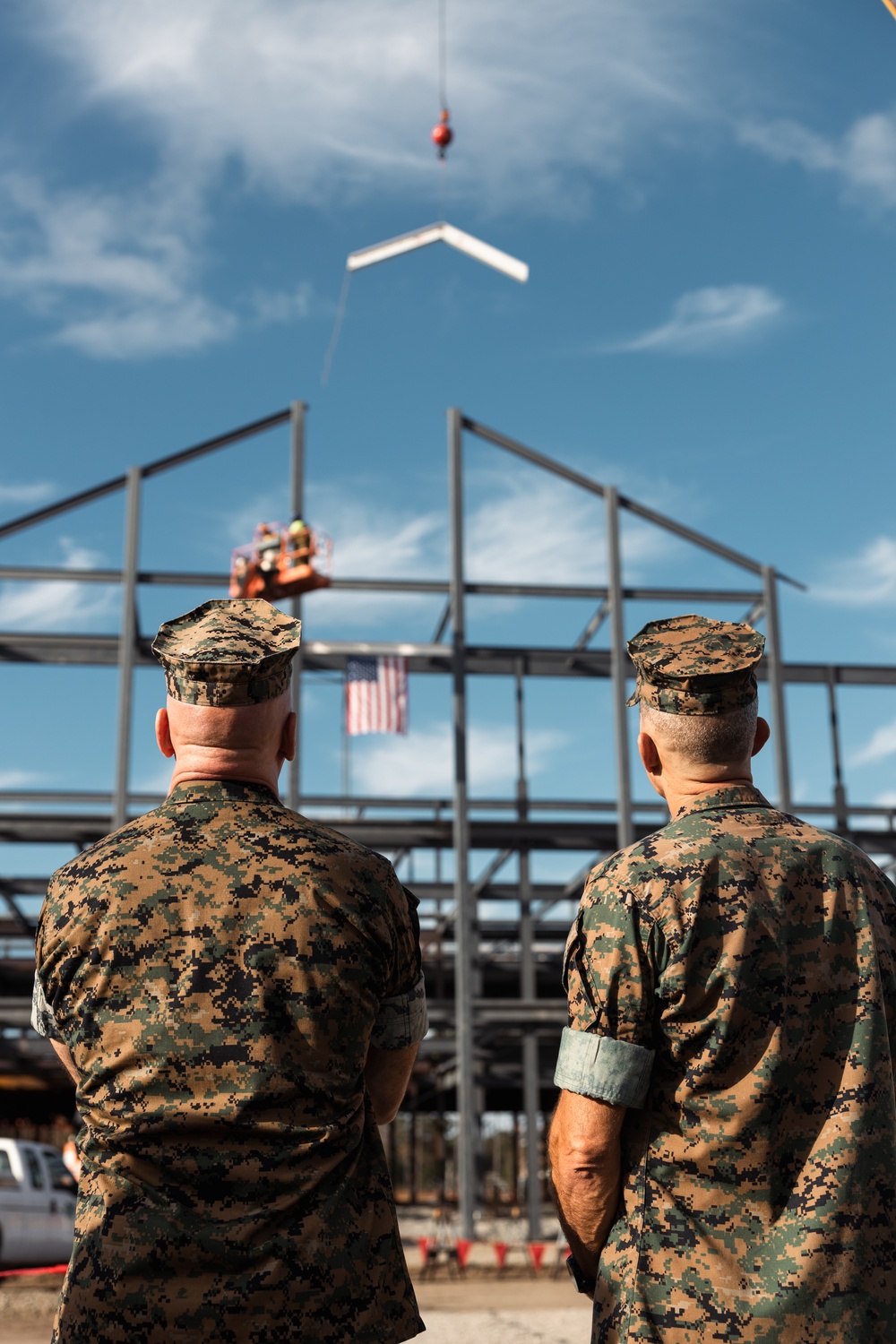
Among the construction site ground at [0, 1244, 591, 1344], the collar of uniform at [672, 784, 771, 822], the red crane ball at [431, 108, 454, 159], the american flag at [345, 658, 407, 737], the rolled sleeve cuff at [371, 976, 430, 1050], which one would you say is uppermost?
the red crane ball at [431, 108, 454, 159]

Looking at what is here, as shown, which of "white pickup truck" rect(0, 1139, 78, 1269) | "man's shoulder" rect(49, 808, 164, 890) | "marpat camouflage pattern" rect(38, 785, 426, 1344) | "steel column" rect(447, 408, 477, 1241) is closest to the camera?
"marpat camouflage pattern" rect(38, 785, 426, 1344)

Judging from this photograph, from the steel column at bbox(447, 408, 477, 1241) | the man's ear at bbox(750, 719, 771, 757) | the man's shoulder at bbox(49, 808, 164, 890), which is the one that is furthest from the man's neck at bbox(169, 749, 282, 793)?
the steel column at bbox(447, 408, 477, 1241)

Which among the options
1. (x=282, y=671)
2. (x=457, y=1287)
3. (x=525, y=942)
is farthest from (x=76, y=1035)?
(x=525, y=942)

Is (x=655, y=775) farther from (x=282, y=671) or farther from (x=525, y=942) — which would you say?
(x=525, y=942)

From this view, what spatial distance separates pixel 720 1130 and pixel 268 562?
59.6 feet

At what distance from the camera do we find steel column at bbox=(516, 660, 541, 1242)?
2095cm

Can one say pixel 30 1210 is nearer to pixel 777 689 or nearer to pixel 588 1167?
pixel 777 689

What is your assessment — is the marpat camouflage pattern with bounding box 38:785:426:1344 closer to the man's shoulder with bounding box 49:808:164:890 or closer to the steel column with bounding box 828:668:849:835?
the man's shoulder with bounding box 49:808:164:890

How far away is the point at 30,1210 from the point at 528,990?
350 inches

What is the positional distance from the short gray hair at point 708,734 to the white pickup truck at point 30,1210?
44.2ft

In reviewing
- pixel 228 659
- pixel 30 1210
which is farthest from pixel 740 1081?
pixel 30 1210

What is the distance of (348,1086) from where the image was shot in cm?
248

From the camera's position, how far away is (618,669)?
2102 cm

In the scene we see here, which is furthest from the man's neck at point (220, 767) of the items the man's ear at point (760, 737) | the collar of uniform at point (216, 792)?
the man's ear at point (760, 737)
